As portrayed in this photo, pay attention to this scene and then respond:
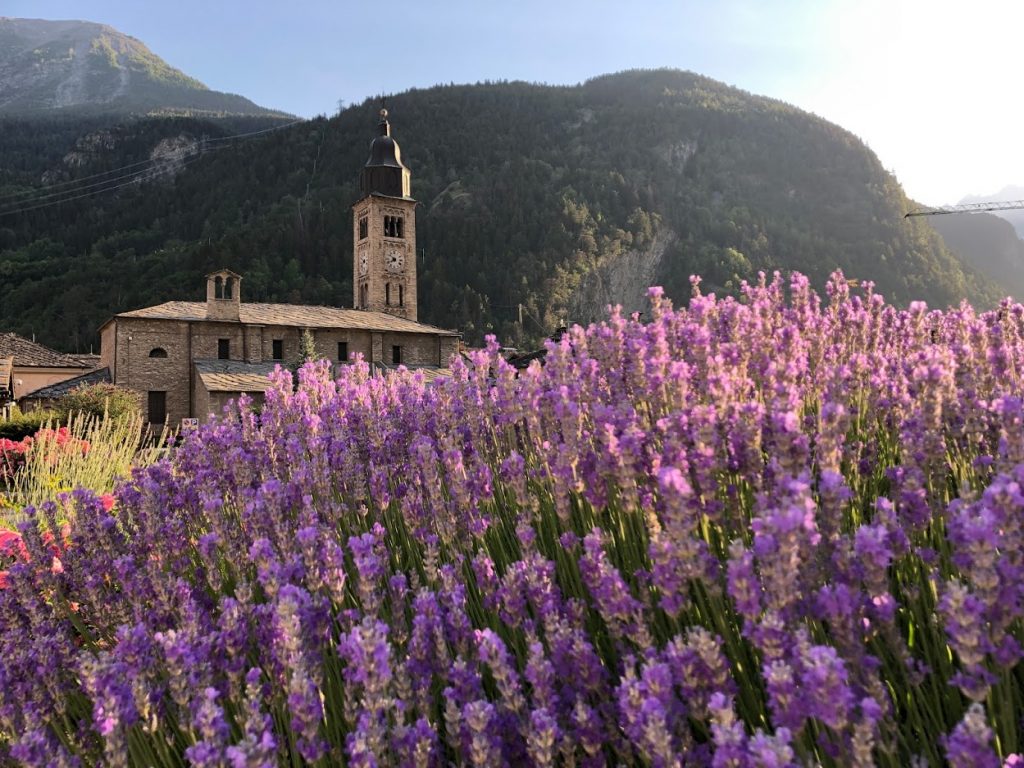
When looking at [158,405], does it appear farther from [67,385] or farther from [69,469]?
[69,469]

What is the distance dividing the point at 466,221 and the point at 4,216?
72.3m

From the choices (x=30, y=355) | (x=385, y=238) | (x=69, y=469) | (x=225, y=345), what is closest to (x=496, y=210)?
(x=385, y=238)

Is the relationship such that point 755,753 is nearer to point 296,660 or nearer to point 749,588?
point 749,588

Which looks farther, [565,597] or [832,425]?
[565,597]

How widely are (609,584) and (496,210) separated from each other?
109 metres

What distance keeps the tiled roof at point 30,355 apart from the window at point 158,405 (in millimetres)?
10783

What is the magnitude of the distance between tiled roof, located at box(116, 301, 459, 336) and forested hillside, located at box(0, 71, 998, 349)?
37.0 m

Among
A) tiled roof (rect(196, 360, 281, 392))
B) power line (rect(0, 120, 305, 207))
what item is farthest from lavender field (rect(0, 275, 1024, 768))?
power line (rect(0, 120, 305, 207))

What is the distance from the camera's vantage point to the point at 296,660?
1407mm

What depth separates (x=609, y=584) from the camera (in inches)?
58.9

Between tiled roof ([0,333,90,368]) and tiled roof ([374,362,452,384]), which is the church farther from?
tiled roof ([0,333,90,368])

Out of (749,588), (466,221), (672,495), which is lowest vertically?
(749,588)

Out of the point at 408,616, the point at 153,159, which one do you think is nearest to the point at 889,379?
the point at 408,616

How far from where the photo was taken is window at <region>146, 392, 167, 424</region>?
34.4 metres
